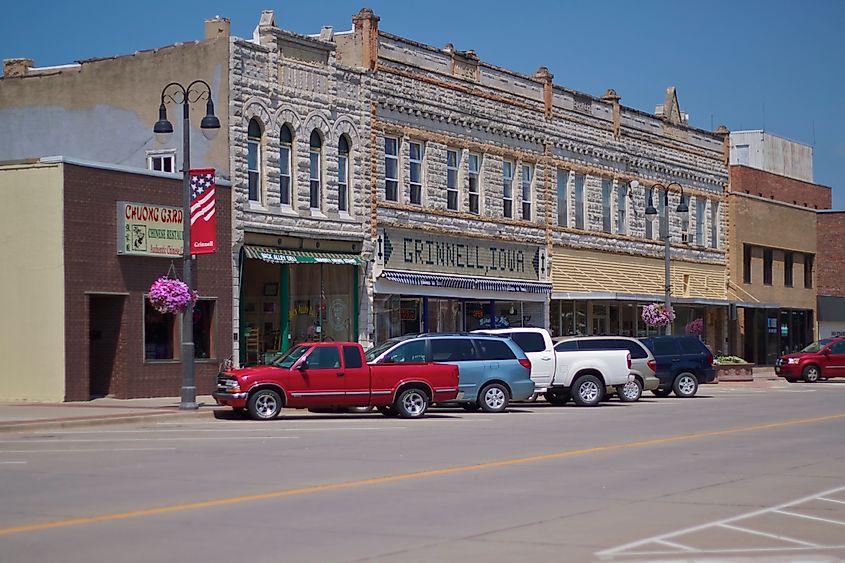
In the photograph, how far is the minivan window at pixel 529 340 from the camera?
3170 centimetres

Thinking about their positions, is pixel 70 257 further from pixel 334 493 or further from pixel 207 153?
pixel 334 493

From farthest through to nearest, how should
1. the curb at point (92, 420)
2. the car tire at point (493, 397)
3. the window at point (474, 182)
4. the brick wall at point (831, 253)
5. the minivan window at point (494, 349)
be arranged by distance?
1. the brick wall at point (831, 253)
2. the window at point (474, 182)
3. the minivan window at point (494, 349)
4. the car tire at point (493, 397)
5. the curb at point (92, 420)

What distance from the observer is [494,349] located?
29.0 metres

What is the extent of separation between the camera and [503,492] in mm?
14023

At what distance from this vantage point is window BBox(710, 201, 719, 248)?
6041 centimetres

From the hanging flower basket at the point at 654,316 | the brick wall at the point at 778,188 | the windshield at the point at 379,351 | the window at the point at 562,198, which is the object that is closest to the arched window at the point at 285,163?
the windshield at the point at 379,351

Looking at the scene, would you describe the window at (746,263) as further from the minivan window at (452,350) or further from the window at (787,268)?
the minivan window at (452,350)

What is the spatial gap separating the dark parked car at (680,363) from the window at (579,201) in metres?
14.7

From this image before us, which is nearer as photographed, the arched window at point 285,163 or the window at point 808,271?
the arched window at point 285,163

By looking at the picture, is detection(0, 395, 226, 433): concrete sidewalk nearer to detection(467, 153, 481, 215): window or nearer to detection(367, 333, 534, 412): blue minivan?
detection(367, 333, 534, 412): blue minivan

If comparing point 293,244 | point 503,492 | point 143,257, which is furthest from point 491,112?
point 503,492

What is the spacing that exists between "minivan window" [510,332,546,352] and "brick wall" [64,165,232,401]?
796 cm

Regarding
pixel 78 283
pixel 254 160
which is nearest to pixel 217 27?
pixel 254 160

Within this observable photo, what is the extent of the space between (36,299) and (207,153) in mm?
6772
